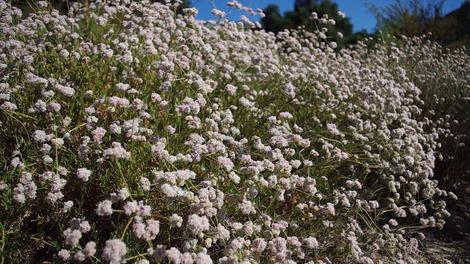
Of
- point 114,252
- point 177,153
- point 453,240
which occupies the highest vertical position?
point 177,153

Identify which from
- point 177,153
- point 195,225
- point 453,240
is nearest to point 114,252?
point 195,225

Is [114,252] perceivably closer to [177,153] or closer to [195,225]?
[195,225]

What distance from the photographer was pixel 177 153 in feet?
10.0

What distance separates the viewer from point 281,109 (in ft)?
14.9

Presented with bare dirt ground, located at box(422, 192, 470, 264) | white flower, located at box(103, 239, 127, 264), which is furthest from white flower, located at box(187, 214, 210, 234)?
bare dirt ground, located at box(422, 192, 470, 264)

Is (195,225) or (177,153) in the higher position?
(177,153)

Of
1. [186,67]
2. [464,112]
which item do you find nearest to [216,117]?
[186,67]

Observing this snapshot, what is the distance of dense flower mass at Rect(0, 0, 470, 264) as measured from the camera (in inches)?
95.5

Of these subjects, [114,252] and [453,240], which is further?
[453,240]

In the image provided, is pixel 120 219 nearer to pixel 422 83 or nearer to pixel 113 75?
pixel 113 75

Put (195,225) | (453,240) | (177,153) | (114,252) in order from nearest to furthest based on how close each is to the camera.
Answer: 1. (114,252)
2. (195,225)
3. (177,153)
4. (453,240)

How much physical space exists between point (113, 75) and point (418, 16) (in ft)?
48.0

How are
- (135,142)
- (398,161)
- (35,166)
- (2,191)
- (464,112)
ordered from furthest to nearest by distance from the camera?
(464,112), (398,161), (135,142), (35,166), (2,191)

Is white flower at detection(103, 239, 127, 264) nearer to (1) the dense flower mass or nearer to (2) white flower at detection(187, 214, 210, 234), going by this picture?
(1) the dense flower mass
